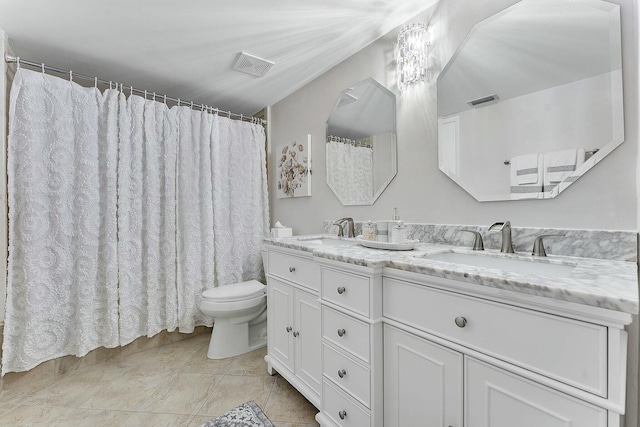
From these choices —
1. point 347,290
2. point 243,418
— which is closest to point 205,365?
point 243,418

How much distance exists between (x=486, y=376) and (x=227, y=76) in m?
2.44

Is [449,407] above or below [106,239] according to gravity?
below

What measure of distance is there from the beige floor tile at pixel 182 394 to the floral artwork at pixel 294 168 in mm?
1555

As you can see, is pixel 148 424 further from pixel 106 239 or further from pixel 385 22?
pixel 385 22

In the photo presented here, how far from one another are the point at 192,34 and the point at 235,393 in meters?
2.21

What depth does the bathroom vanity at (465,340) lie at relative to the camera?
619mm

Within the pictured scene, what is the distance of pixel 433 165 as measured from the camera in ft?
4.98

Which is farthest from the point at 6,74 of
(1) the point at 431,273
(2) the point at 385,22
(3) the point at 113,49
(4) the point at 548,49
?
(4) the point at 548,49

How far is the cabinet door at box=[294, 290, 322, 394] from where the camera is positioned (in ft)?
4.64

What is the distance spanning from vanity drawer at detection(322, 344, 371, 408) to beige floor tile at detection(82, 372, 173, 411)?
3.94ft

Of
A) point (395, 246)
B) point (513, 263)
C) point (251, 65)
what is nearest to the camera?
point (513, 263)

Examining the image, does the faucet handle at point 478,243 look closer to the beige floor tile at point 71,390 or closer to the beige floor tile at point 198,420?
the beige floor tile at point 198,420

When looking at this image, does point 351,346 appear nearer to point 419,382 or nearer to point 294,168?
point 419,382

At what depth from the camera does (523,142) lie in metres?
1.19
